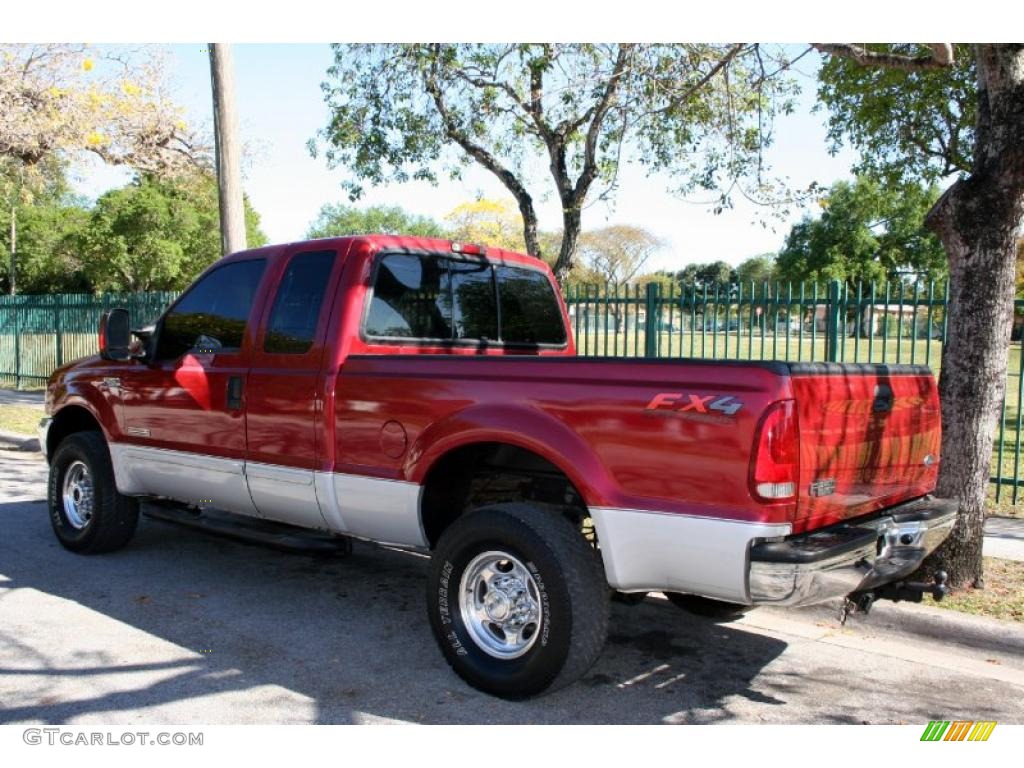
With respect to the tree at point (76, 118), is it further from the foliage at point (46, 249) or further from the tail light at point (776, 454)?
the foliage at point (46, 249)

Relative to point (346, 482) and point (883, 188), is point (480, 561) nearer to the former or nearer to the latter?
point (346, 482)

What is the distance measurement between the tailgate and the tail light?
0.19 feet

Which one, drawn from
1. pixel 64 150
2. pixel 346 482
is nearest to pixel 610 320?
pixel 346 482

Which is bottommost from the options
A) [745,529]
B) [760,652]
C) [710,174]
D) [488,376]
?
[760,652]

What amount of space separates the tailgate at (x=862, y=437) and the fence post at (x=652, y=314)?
17.1 feet

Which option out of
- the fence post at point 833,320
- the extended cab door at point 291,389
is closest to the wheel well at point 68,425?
the extended cab door at point 291,389

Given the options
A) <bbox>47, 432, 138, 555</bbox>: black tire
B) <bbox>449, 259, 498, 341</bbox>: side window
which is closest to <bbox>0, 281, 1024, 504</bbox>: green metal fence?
<bbox>449, 259, 498, 341</bbox>: side window

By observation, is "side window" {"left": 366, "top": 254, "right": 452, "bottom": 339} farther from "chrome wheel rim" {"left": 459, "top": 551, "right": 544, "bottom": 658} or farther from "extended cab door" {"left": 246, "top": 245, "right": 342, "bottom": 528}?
"chrome wheel rim" {"left": 459, "top": 551, "right": 544, "bottom": 658}

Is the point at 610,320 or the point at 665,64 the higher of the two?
the point at 665,64

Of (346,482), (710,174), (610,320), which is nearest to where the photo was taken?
(346,482)

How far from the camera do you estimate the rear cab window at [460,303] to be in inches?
199

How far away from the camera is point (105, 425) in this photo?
20.2 ft

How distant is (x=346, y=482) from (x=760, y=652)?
91.2 inches

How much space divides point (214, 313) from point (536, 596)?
291 centimetres
